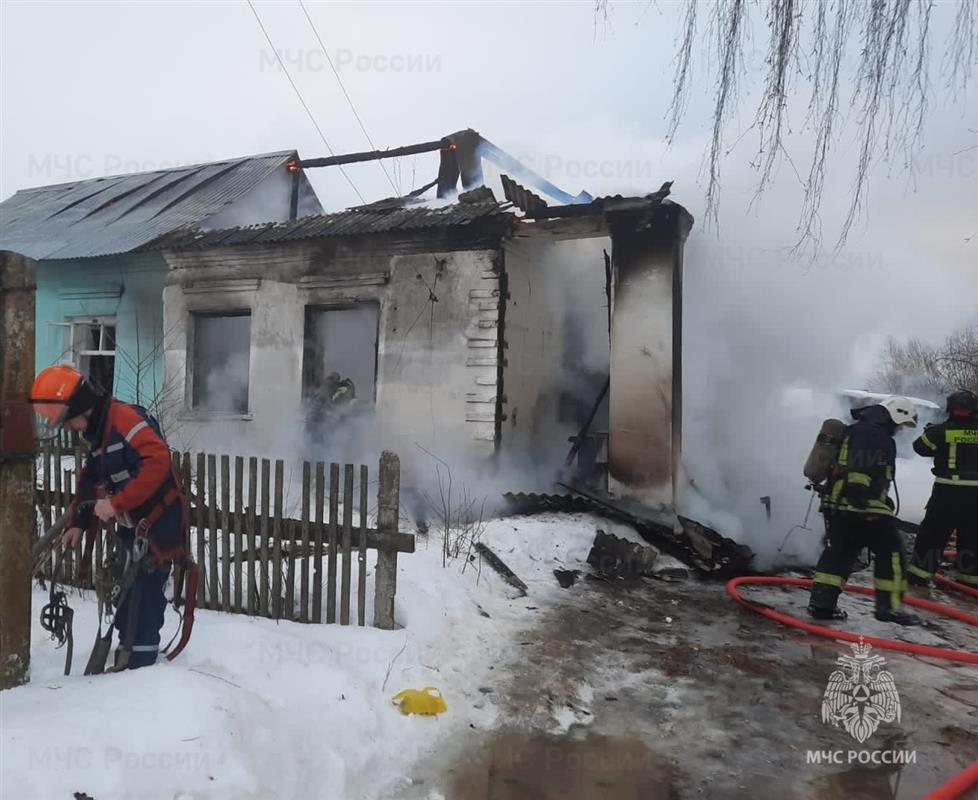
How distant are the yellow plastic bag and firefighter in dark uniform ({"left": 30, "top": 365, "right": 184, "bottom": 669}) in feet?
4.35

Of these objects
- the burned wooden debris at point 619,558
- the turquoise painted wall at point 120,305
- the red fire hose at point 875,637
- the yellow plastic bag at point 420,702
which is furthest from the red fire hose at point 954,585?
the turquoise painted wall at point 120,305

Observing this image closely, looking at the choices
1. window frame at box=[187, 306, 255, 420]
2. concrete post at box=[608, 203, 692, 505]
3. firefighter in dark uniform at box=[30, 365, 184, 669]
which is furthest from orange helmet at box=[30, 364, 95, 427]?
window frame at box=[187, 306, 255, 420]

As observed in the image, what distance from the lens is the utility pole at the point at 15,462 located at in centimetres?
272

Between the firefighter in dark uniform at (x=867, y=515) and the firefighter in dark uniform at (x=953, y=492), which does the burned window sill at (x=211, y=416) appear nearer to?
the firefighter in dark uniform at (x=867, y=515)

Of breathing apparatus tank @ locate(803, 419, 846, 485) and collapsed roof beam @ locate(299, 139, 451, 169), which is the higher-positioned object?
collapsed roof beam @ locate(299, 139, 451, 169)

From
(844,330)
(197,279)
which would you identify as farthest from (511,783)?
(844,330)

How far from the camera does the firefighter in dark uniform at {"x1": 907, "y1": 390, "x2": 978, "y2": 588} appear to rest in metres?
6.54

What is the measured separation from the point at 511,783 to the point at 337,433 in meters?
7.86

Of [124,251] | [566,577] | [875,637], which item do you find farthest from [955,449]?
[124,251]

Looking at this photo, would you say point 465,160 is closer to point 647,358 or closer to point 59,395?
point 647,358

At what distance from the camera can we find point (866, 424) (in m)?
5.39

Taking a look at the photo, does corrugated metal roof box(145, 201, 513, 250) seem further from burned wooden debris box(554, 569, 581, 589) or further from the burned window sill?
burned wooden debris box(554, 569, 581, 589)

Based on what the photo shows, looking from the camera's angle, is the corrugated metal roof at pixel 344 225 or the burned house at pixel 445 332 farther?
the corrugated metal roof at pixel 344 225

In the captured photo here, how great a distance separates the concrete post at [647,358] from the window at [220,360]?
6.74 meters
